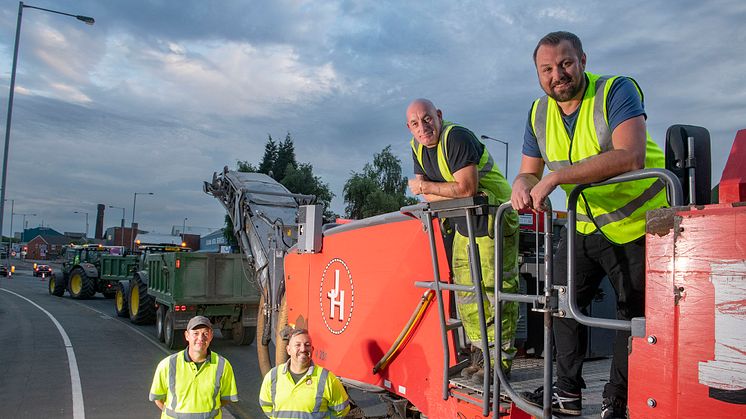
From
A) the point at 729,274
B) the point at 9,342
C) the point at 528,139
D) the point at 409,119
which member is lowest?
the point at 9,342

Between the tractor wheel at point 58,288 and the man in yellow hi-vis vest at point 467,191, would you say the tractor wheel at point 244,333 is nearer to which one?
the man in yellow hi-vis vest at point 467,191

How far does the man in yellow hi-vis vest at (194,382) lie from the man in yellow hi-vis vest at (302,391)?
370mm

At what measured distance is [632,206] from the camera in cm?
252

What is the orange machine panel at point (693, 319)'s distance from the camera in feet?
5.69

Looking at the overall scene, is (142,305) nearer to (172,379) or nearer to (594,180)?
(172,379)

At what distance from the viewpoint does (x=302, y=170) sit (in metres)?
42.2

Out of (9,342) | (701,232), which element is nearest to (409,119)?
(701,232)

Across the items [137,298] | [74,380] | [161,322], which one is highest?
[137,298]

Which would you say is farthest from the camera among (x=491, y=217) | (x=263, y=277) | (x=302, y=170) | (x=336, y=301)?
(x=302, y=170)

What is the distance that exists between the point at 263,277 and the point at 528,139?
20.6ft

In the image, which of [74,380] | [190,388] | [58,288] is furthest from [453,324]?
[58,288]

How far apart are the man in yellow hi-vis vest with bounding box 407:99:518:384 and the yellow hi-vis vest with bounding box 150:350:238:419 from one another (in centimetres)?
Result: 190

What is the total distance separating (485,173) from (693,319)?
192 cm

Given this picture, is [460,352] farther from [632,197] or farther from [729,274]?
[729,274]
